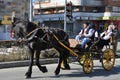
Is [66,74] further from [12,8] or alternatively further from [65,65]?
[12,8]

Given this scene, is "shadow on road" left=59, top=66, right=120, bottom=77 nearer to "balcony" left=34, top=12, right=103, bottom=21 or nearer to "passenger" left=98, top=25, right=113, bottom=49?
"passenger" left=98, top=25, right=113, bottom=49

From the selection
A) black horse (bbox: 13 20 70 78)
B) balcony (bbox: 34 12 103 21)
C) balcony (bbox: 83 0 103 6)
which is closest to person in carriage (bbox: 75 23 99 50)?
black horse (bbox: 13 20 70 78)

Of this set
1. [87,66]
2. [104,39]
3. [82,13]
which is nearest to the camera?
[87,66]

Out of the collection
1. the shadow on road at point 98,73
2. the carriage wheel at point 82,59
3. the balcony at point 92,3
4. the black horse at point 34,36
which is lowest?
the balcony at point 92,3

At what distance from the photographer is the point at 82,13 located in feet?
235

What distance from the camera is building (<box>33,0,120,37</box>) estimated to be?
71.0m

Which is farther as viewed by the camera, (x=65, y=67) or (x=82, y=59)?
(x=65, y=67)

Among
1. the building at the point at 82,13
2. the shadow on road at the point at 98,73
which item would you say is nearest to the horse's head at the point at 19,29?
the shadow on road at the point at 98,73

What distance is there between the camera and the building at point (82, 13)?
7100 cm

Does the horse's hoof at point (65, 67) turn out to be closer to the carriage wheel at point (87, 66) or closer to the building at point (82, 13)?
the carriage wheel at point (87, 66)

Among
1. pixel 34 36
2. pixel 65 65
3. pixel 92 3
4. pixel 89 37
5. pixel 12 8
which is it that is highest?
pixel 34 36

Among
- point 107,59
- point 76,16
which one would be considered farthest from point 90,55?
point 76,16

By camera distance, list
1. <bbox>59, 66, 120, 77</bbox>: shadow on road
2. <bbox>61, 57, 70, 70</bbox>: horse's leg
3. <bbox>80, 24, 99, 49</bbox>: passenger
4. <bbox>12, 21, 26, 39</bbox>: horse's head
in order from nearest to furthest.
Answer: <bbox>12, 21, 26, 39</bbox>: horse's head, <bbox>59, 66, 120, 77</bbox>: shadow on road, <bbox>80, 24, 99, 49</bbox>: passenger, <bbox>61, 57, 70, 70</bbox>: horse's leg

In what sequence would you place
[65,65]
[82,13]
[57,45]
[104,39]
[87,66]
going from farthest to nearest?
[82,13]
[104,39]
[65,65]
[87,66]
[57,45]
